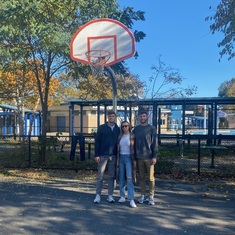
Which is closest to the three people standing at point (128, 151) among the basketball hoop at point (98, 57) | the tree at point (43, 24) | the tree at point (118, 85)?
the basketball hoop at point (98, 57)

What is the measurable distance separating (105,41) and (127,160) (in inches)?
135

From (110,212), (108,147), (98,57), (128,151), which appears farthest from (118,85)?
(110,212)

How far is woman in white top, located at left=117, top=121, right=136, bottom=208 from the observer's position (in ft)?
19.7

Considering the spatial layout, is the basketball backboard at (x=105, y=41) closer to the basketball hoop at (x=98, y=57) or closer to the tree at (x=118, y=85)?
the basketball hoop at (x=98, y=57)

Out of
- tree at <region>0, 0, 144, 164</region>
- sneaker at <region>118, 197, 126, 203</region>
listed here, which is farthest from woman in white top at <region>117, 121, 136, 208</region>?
tree at <region>0, 0, 144, 164</region>

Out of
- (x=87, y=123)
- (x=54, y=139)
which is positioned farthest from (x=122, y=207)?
(x=87, y=123)

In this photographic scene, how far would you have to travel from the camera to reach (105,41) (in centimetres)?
797

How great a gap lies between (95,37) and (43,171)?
467 centimetres

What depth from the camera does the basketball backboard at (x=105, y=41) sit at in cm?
781

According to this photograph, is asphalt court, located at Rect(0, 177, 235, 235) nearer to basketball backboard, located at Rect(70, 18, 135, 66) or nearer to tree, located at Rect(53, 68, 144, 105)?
basketball backboard, located at Rect(70, 18, 135, 66)

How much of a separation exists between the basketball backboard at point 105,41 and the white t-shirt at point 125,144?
8.25ft

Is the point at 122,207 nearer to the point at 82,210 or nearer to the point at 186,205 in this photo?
the point at 82,210

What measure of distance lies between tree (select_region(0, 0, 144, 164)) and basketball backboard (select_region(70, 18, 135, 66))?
1.71 meters

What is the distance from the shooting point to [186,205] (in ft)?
20.1
